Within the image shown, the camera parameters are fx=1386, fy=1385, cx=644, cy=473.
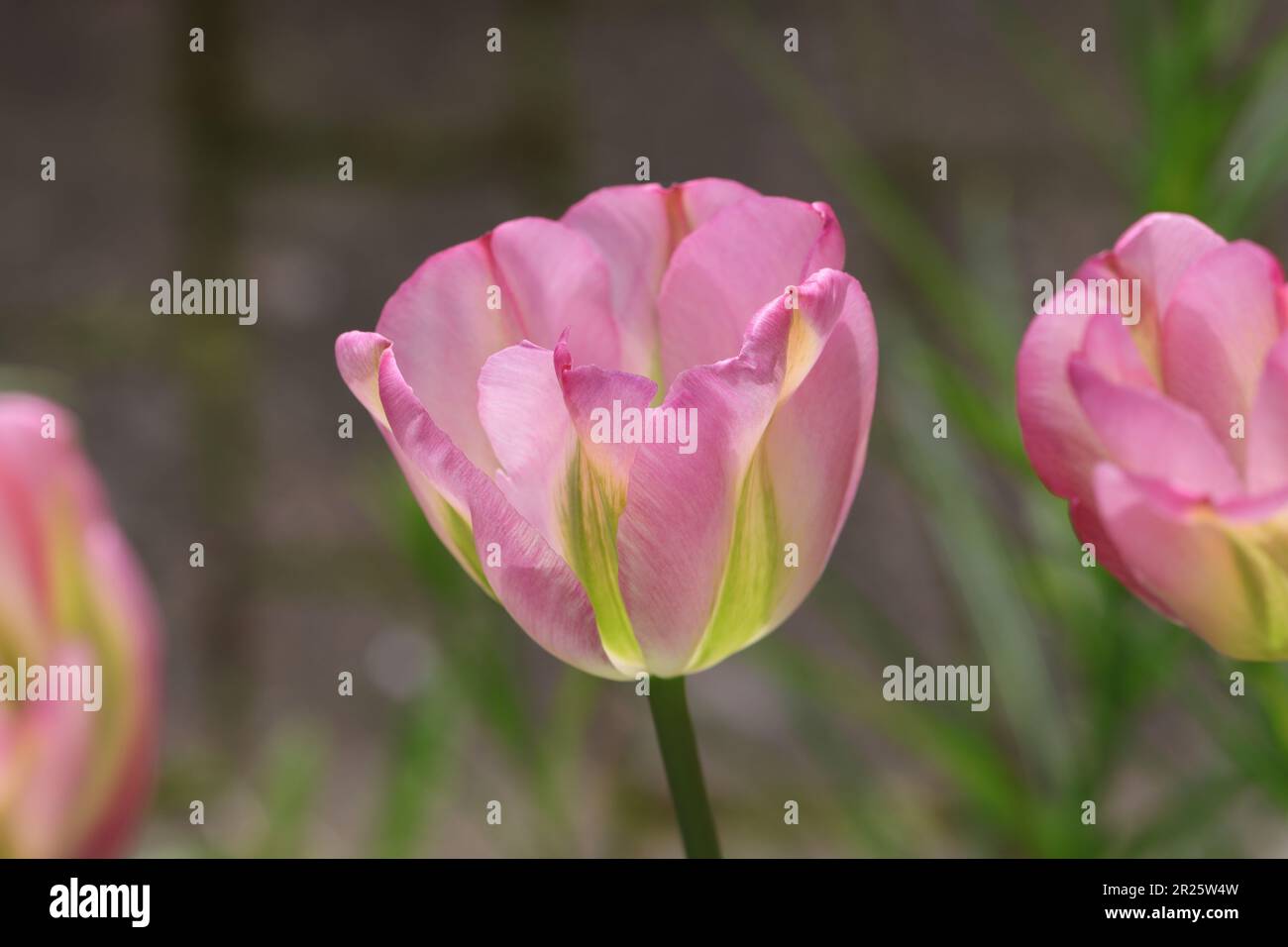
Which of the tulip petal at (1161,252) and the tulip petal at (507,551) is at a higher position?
the tulip petal at (1161,252)

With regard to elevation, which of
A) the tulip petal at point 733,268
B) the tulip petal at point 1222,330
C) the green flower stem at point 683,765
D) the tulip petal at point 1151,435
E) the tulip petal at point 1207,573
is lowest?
the green flower stem at point 683,765

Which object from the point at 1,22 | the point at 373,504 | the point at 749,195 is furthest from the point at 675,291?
the point at 1,22

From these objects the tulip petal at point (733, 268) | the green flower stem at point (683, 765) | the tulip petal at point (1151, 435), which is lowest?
the green flower stem at point (683, 765)

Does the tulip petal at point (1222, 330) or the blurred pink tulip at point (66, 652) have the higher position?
the tulip petal at point (1222, 330)
